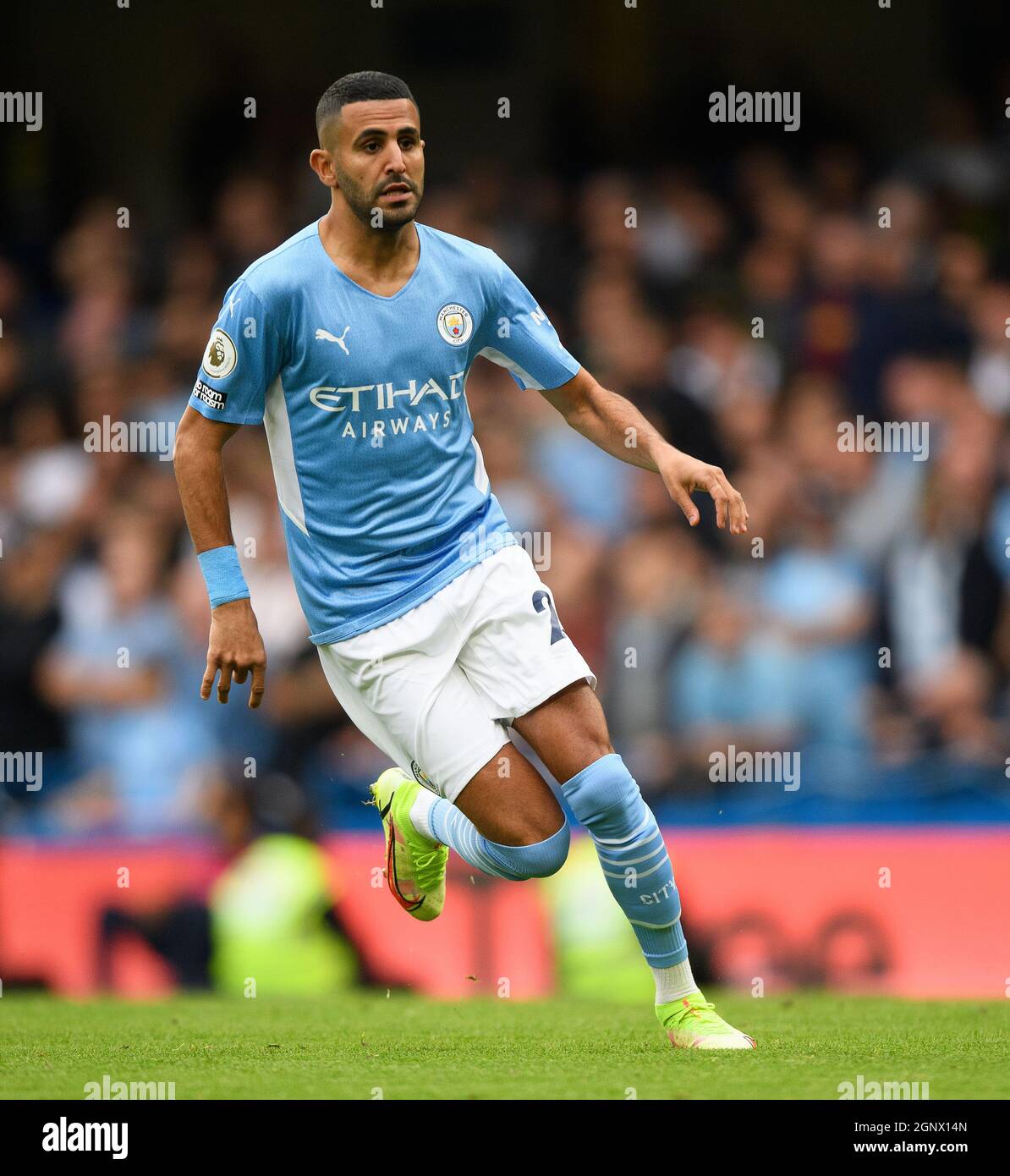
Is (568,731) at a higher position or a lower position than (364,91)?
lower

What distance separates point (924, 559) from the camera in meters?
9.79

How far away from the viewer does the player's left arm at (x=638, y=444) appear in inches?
211

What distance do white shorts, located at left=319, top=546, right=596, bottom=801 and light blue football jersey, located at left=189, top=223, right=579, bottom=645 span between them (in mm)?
60

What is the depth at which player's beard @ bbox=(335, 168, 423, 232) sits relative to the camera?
5488 millimetres

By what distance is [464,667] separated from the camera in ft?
18.7

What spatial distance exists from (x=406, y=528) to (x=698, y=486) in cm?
87

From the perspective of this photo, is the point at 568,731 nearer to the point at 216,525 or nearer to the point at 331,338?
the point at 216,525

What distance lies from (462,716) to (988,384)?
628 cm

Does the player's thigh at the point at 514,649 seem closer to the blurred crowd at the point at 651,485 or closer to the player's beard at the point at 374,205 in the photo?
the player's beard at the point at 374,205
